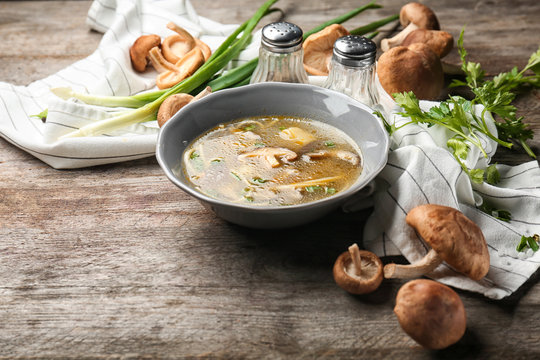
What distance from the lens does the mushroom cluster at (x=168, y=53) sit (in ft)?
7.91

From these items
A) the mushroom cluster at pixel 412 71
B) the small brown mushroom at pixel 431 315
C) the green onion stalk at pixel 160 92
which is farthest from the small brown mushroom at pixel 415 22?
the small brown mushroom at pixel 431 315

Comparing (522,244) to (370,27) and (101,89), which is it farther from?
(101,89)

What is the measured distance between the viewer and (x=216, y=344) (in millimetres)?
1354

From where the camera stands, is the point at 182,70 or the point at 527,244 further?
the point at 182,70

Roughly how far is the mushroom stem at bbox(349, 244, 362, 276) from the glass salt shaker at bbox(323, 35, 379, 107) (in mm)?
718

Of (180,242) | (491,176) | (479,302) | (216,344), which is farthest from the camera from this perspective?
(491,176)

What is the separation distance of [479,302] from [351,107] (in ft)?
2.39

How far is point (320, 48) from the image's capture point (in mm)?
2350

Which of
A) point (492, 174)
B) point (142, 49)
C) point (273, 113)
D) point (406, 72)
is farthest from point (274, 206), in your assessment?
point (142, 49)

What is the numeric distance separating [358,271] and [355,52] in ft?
2.52

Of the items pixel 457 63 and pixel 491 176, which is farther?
pixel 457 63

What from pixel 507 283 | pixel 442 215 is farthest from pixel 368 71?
pixel 507 283

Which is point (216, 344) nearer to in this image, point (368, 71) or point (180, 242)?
point (180, 242)

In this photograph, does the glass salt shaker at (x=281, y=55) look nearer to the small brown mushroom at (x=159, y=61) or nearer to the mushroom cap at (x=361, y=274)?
the small brown mushroom at (x=159, y=61)
